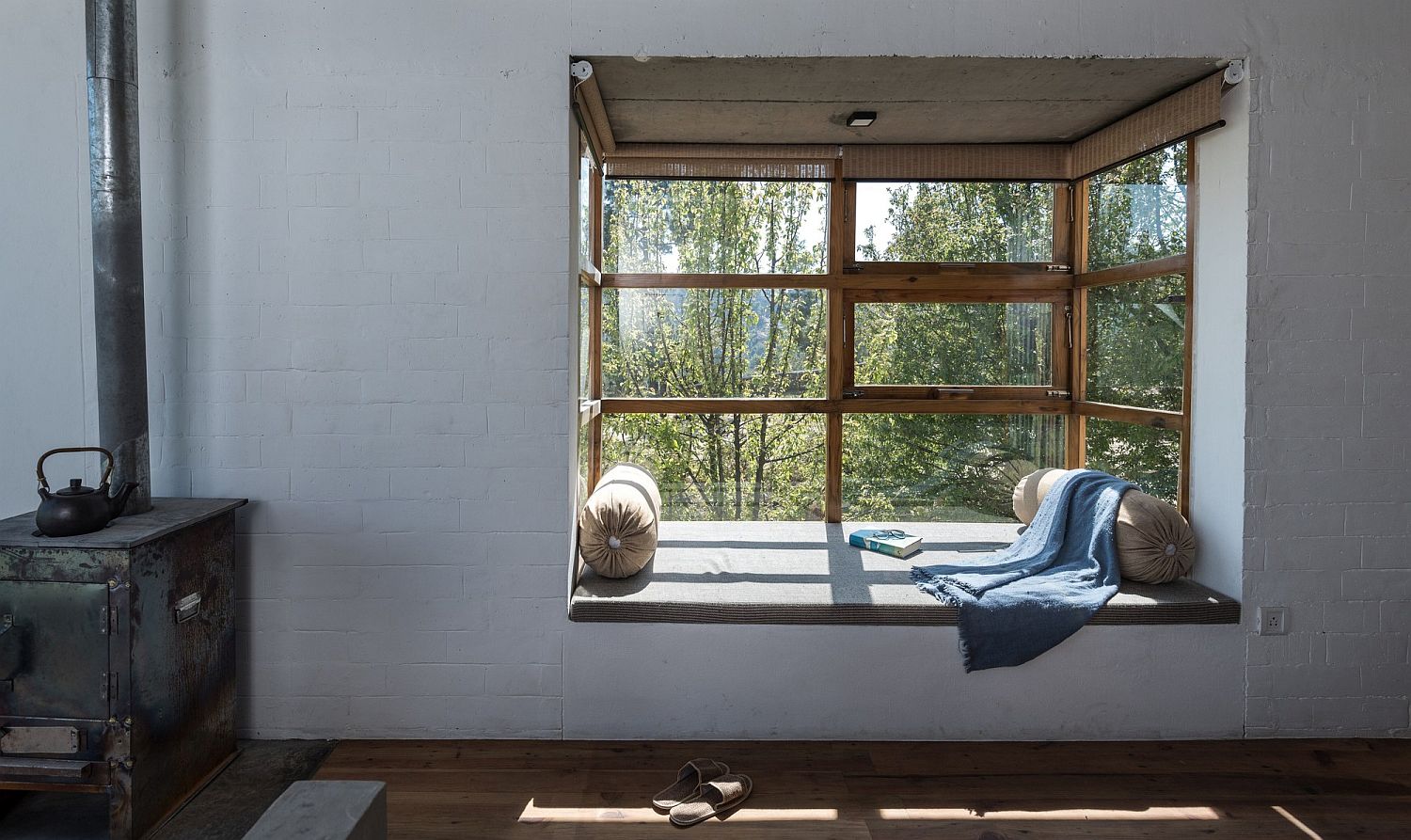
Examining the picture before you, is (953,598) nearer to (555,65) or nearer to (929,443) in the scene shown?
(929,443)

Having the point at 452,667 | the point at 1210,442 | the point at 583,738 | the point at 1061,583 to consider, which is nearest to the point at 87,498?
the point at 452,667

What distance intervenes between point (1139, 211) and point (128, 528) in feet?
12.5

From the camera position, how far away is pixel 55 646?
89.7 inches

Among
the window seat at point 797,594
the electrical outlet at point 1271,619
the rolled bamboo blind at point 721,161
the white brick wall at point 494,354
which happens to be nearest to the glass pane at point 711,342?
the rolled bamboo blind at point 721,161

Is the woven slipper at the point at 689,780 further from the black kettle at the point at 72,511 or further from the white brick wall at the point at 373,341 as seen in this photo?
the black kettle at the point at 72,511

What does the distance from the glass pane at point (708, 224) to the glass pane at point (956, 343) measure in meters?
0.50

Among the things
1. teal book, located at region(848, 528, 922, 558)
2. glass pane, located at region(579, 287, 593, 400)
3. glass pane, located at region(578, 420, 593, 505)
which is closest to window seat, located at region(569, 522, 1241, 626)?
teal book, located at region(848, 528, 922, 558)

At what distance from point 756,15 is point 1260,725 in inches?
119

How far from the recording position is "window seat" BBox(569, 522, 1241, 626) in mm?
2957

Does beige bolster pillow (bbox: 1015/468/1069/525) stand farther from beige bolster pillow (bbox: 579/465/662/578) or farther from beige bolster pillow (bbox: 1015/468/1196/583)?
beige bolster pillow (bbox: 579/465/662/578)

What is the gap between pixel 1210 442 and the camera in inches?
124

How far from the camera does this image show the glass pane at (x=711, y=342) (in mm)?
4012

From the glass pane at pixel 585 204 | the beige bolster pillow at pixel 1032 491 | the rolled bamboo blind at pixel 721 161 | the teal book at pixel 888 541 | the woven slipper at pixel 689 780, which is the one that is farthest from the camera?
the rolled bamboo blind at pixel 721 161

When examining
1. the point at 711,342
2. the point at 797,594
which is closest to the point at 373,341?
the point at 711,342
